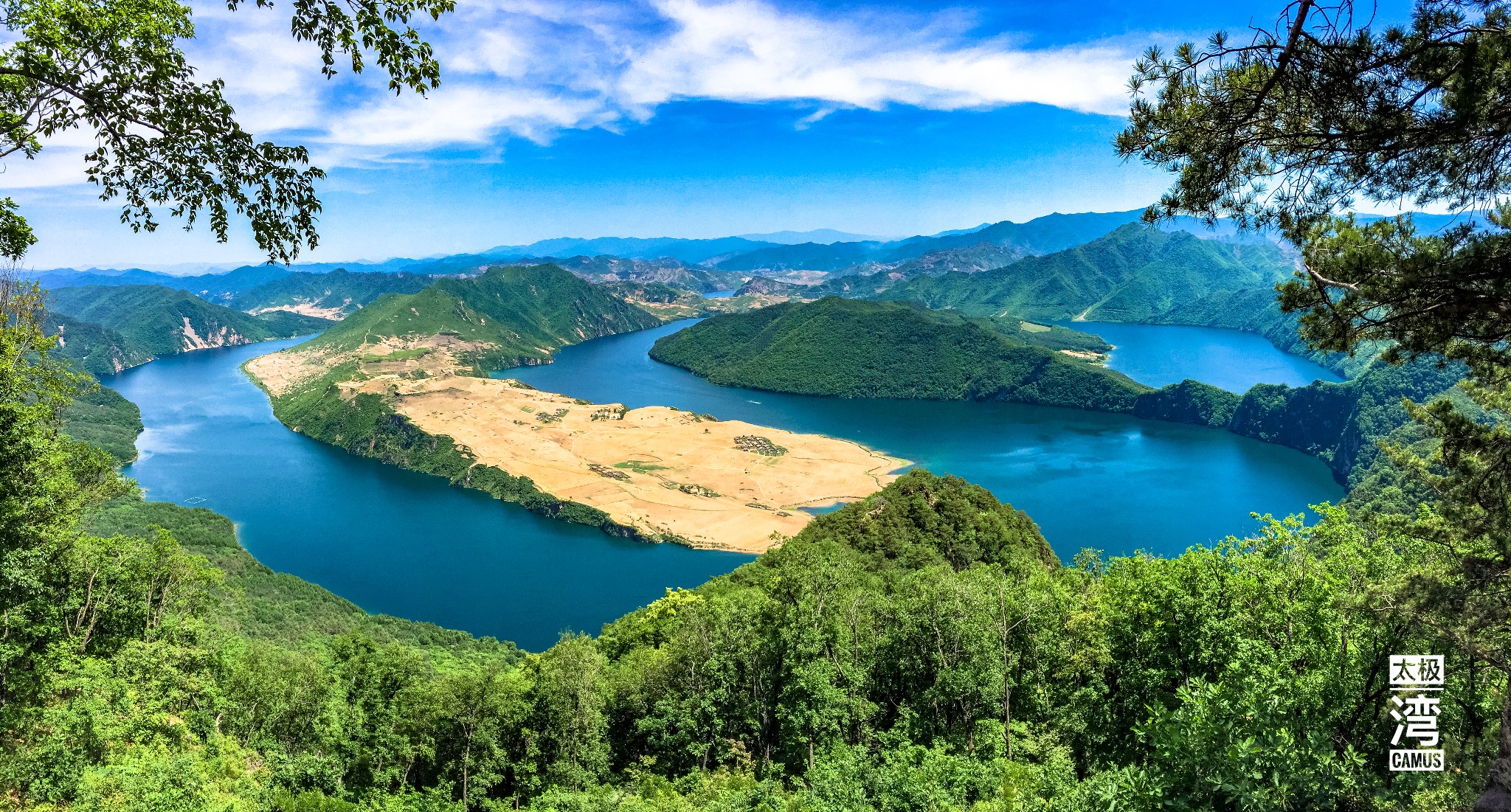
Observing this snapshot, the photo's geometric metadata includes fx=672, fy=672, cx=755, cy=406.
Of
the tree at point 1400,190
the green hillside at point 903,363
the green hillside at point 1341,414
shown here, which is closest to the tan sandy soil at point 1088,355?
the green hillside at point 903,363

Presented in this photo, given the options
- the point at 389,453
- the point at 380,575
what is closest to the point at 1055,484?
the point at 380,575

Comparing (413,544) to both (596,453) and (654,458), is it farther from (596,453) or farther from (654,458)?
(654,458)

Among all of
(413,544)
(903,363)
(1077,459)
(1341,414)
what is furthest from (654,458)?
(1341,414)

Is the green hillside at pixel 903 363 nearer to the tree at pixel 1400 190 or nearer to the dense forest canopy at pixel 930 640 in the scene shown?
the dense forest canopy at pixel 930 640

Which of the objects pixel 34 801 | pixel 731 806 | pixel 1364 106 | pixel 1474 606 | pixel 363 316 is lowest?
pixel 731 806

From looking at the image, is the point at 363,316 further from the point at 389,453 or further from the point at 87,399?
the point at 389,453

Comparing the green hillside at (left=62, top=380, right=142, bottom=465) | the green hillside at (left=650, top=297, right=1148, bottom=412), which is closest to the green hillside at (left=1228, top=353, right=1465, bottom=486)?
the green hillside at (left=650, top=297, right=1148, bottom=412)
